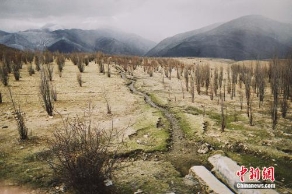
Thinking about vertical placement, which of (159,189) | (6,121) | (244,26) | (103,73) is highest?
(244,26)

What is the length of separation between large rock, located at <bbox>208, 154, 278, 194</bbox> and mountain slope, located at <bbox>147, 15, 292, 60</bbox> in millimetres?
119702

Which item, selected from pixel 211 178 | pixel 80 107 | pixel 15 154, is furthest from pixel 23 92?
pixel 211 178

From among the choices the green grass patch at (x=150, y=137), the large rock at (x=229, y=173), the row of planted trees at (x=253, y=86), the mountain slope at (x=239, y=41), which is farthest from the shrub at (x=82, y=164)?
the mountain slope at (x=239, y=41)

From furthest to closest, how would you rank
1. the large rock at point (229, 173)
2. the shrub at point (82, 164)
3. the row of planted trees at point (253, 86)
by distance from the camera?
the row of planted trees at point (253, 86) → the shrub at point (82, 164) → the large rock at point (229, 173)

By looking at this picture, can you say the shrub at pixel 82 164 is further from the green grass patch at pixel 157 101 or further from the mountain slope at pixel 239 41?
the mountain slope at pixel 239 41

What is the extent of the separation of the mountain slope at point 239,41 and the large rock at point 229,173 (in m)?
120

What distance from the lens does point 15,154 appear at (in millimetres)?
5867

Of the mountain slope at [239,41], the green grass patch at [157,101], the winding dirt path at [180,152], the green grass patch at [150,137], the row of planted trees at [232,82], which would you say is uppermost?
the mountain slope at [239,41]

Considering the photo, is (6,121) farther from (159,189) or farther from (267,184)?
(267,184)

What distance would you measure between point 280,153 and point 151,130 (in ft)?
11.3

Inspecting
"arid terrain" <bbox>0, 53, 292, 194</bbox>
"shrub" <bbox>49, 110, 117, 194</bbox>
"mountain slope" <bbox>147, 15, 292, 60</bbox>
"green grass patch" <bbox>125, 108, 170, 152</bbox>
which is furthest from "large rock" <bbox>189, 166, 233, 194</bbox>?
"mountain slope" <bbox>147, 15, 292, 60</bbox>

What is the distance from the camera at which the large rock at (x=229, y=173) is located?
391 centimetres

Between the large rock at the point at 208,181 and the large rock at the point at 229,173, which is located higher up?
the large rock at the point at 229,173

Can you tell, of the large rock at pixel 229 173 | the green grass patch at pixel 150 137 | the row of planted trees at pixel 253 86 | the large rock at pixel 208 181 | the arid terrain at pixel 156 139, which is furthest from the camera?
the row of planted trees at pixel 253 86
